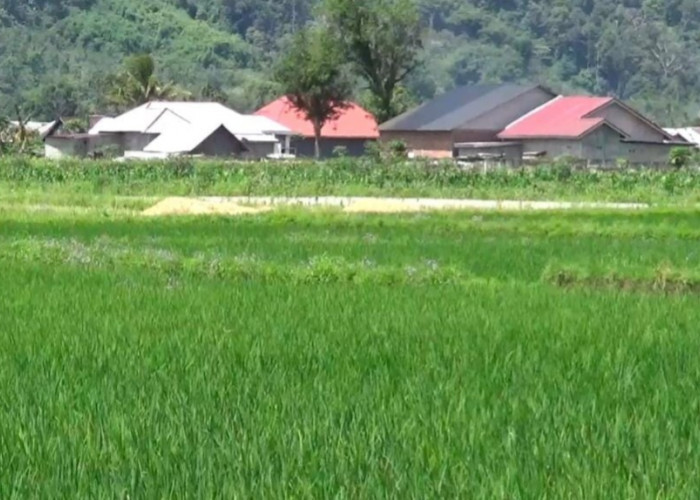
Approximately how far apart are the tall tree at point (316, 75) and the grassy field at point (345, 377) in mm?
54392

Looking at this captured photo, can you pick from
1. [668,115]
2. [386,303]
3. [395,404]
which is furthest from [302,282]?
[668,115]

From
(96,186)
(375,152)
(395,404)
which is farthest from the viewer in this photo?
(375,152)

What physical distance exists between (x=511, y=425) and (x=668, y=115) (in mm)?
109728

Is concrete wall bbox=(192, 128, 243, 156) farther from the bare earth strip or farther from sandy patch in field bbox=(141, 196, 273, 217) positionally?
sandy patch in field bbox=(141, 196, 273, 217)

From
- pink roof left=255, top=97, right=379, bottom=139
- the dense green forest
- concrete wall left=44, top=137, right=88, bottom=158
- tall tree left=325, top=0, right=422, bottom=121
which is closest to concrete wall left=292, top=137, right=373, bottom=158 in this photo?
pink roof left=255, top=97, right=379, bottom=139

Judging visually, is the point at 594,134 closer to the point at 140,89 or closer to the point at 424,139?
the point at 424,139

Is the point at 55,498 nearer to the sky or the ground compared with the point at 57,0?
nearer to the ground

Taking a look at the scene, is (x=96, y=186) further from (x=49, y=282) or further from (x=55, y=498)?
(x=55, y=498)

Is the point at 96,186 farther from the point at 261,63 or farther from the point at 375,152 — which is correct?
the point at 261,63

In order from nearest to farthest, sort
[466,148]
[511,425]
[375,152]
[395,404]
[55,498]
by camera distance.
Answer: [55,498]
[511,425]
[395,404]
[375,152]
[466,148]

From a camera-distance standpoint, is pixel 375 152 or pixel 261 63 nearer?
pixel 375 152

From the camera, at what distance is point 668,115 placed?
4405 inches

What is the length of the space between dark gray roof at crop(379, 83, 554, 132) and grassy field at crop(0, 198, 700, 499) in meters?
49.1

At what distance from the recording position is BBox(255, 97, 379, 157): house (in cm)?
7756
